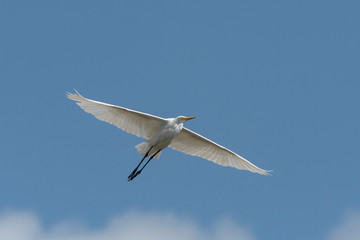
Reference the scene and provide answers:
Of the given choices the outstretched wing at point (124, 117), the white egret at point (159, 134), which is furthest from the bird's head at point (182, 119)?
the outstretched wing at point (124, 117)

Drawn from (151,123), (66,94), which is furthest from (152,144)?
(66,94)

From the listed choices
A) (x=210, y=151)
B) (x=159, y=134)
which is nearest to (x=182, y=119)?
(x=159, y=134)

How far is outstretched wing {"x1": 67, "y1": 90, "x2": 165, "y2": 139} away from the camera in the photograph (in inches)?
921

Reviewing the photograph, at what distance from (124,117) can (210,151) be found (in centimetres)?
400

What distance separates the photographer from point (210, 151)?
26234 mm

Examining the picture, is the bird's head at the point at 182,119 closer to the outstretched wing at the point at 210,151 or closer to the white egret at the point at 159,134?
the white egret at the point at 159,134

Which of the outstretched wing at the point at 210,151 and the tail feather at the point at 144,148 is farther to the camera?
the outstretched wing at the point at 210,151

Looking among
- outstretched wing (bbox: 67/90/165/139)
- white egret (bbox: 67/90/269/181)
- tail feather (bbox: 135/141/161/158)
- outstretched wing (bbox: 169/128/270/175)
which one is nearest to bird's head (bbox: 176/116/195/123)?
white egret (bbox: 67/90/269/181)

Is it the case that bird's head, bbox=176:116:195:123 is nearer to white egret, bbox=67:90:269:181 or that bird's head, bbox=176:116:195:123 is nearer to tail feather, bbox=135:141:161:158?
white egret, bbox=67:90:269:181

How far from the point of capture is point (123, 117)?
2425 cm

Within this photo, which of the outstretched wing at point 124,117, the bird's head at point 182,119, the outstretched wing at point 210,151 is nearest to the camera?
the outstretched wing at point 124,117

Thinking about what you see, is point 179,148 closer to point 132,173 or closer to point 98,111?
point 132,173

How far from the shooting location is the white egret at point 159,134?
23766 mm

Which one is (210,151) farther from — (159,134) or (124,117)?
(124,117)
